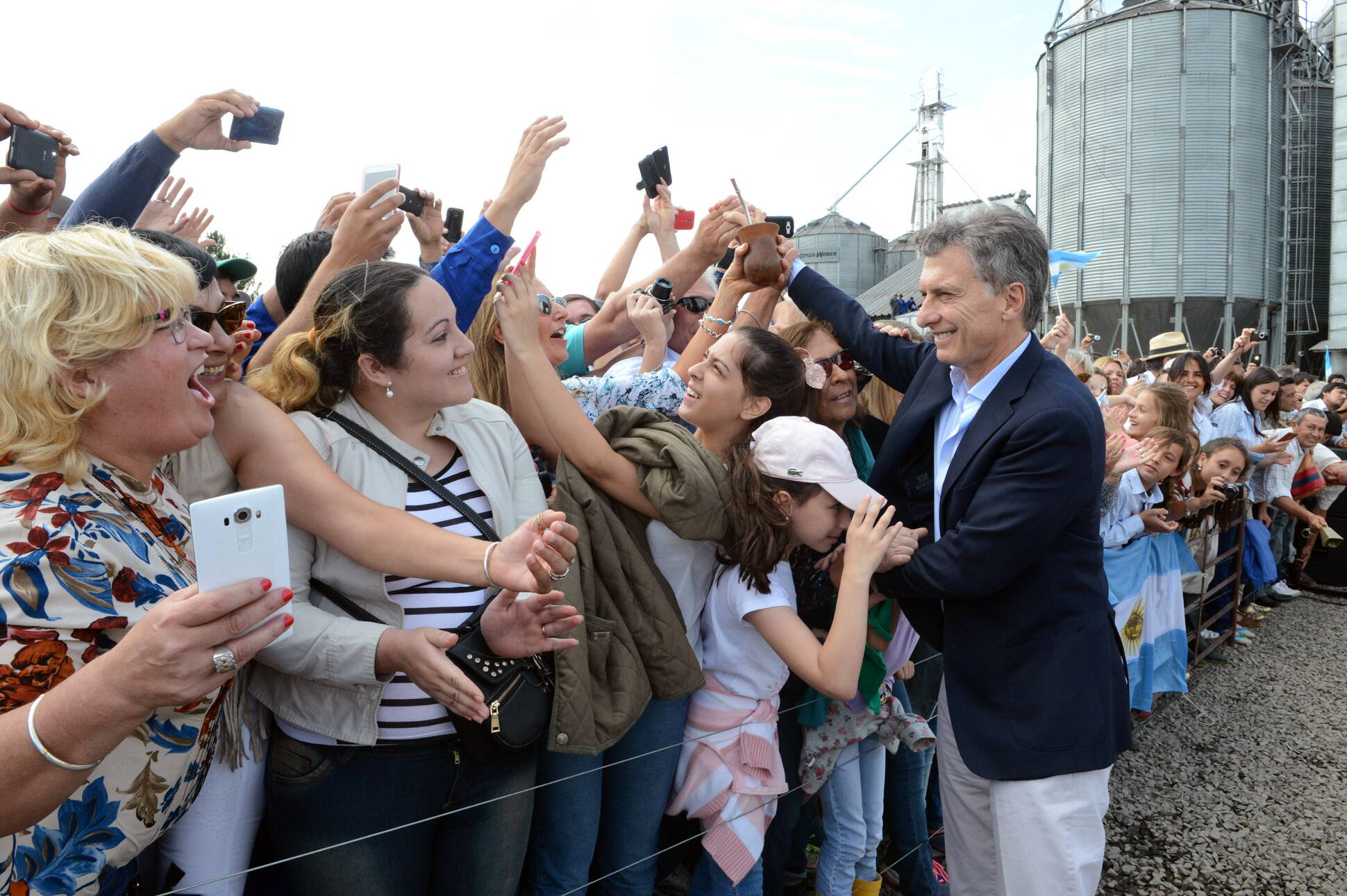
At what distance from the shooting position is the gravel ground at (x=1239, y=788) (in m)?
3.59

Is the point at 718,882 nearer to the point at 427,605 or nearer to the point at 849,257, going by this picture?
the point at 427,605

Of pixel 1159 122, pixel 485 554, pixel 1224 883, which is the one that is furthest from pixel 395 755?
pixel 1159 122

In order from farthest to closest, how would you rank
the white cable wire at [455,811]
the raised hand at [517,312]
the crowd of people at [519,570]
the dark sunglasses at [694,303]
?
the dark sunglasses at [694,303] < the raised hand at [517,312] < the white cable wire at [455,811] < the crowd of people at [519,570]

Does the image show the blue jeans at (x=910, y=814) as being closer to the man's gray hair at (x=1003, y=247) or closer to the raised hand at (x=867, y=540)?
the raised hand at (x=867, y=540)

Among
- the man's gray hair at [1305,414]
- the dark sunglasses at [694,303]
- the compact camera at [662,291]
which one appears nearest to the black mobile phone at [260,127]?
the compact camera at [662,291]

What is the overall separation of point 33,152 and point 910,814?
375 centimetres

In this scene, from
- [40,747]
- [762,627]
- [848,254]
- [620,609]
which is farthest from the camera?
[848,254]

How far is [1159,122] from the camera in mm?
22969

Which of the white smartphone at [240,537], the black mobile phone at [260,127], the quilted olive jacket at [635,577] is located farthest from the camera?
the black mobile phone at [260,127]

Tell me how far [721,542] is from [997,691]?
87 cm

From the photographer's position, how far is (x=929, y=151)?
42281 millimetres

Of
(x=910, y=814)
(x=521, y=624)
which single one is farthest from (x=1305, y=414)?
(x=521, y=624)

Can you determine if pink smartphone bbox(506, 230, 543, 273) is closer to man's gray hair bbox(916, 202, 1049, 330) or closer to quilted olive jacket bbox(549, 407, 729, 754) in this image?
quilted olive jacket bbox(549, 407, 729, 754)

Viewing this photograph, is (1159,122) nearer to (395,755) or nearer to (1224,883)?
(1224,883)
